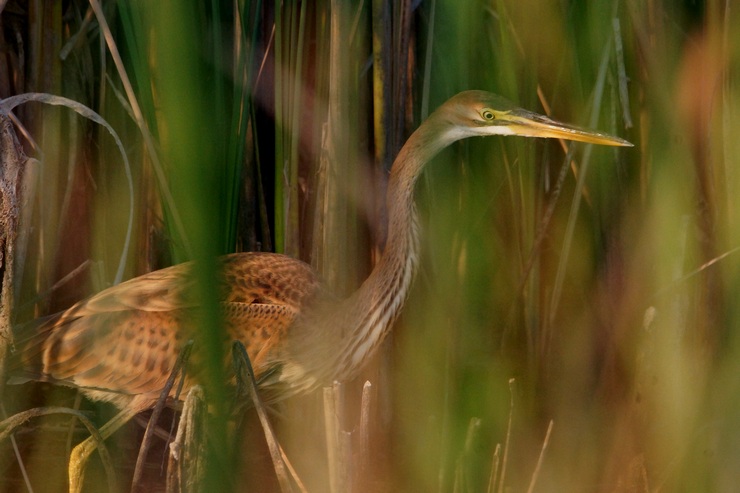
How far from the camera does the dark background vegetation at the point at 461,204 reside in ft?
5.68

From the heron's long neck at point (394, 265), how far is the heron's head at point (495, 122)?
49mm

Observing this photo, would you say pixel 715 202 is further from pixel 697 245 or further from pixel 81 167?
pixel 81 167

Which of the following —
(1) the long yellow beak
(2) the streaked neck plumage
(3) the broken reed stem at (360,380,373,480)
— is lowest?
(3) the broken reed stem at (360,380,373,480)

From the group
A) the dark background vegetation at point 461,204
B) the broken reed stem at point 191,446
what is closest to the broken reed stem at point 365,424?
the dark background vegetation at point 461,204

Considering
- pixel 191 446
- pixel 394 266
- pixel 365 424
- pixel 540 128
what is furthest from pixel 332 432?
pixel 540 128

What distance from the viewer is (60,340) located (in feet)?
7.76

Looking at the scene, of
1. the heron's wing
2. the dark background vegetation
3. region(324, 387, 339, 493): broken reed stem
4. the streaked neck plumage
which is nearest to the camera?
region(324, 387, 339, 493): broken reed stem

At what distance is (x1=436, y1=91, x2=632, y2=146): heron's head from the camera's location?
6.84 ft

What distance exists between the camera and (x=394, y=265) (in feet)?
7.57

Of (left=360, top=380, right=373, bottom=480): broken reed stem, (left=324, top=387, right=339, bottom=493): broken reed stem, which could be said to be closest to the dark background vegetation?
(left=360, top=380, right=373, bottom=480): broken reed stem

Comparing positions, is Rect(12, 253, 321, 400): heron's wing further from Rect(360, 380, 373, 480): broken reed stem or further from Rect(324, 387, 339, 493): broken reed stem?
Rect(324, 387, 339, 493): broken reed stem

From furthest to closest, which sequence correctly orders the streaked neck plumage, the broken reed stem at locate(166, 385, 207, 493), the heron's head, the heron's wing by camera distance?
1. the heron's wing
2. the streaked neck plumage
3. the heron's head
4. the broken reed stem at locate(166, 385, 207, 493)

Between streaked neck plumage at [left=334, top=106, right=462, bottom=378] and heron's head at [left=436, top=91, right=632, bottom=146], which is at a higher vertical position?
heron's head at [left=436, top=91, right=632, bottom=146]

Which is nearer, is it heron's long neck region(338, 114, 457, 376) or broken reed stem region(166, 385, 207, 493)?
broken reed stem region(166, 385, 207, 493)
